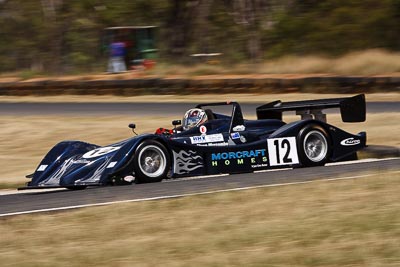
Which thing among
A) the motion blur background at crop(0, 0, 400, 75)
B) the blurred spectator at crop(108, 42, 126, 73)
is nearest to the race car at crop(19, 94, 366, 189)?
the motion blur background at crop(0, 0, 400, 75)

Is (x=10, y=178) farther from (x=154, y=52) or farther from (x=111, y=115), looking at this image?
(x=154, y=52)

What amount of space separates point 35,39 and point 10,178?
22.3 metres

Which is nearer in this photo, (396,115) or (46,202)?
(46,202)

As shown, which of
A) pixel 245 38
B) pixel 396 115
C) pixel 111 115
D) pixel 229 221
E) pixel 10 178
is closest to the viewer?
pixel 229 221

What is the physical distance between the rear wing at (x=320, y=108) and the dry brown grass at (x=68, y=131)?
252cm

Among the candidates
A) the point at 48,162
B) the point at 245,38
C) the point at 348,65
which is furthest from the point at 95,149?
the point at 245,38

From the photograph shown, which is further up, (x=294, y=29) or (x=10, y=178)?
(x=294, y=29)

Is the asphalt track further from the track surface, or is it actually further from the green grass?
→ the green grass

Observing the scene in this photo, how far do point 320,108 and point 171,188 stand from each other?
3665 millimetres

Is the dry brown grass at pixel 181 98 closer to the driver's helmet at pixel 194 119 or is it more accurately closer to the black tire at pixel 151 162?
the driver's helmet at pixel 194 119

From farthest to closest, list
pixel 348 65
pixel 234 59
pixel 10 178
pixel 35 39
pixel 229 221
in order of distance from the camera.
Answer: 1. pixel 35 39
2. pixel 234 59
3. pixel 348 65
4. pixel 10 178
5. pixel 229 221

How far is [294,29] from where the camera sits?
31547 millimetres

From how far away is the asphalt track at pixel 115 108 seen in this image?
60.7ft

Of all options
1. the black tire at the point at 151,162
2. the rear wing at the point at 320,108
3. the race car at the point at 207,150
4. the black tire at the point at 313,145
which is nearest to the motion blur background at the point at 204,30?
the rear wing at the point at 320,108
